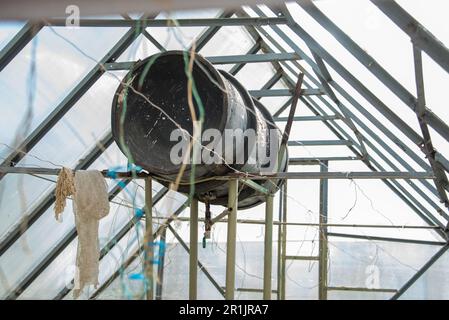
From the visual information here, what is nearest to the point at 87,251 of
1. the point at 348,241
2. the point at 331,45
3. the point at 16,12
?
the point at 331,45

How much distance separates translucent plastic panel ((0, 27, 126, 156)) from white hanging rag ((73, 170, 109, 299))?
2.01 metres

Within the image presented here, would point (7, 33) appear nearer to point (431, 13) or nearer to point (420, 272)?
point (431, 13)

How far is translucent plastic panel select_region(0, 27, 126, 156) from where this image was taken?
5.72 meters

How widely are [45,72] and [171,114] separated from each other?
198 cm

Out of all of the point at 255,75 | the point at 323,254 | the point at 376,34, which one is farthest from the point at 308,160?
the point at 376,34

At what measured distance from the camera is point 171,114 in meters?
4.57

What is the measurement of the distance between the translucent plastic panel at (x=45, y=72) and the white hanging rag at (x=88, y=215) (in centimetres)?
201

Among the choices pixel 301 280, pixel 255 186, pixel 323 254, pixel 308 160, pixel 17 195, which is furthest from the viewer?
pixel 308 160

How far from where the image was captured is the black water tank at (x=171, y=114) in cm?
432

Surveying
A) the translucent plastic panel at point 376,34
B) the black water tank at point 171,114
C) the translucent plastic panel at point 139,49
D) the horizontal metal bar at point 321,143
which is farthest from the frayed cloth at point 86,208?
the horizontal metal bar at point 321,143

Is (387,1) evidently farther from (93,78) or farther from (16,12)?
(93,78)

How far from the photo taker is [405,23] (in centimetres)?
337

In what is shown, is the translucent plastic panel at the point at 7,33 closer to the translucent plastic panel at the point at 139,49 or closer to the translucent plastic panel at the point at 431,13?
the translucent plastic panel at the point at 139,49

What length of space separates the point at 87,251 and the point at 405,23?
233 cm
